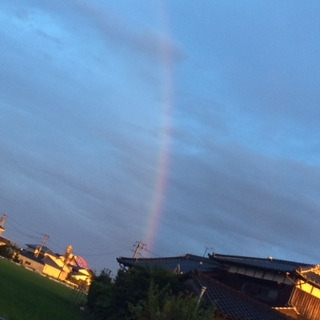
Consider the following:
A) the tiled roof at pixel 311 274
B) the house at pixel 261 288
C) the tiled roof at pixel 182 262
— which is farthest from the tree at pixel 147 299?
the tiled roof at pixel 182 262

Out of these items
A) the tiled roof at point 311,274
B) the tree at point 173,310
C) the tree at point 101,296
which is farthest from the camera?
the tiled roof at point 311,274

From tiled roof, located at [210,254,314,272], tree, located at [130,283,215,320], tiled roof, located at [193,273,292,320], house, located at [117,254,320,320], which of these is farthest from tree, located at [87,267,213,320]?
tiled roof, located at [210,254,314,272]

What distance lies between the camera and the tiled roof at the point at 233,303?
23.4 m

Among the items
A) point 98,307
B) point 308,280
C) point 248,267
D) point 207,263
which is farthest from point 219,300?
point 207,263

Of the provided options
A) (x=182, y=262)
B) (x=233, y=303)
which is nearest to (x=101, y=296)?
(x=233, y=303)

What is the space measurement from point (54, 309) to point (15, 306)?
5364 mm

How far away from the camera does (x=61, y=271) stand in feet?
364

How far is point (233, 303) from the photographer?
2455 centimetres

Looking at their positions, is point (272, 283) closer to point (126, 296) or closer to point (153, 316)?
point (126, 296)

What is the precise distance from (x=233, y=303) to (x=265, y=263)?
12.8 m

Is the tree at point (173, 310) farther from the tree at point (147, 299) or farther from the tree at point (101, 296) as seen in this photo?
the tree at point (101, 296)

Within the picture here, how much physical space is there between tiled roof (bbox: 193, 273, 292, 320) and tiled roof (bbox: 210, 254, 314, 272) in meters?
5.81

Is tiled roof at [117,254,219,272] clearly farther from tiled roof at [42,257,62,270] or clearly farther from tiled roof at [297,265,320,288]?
tiled roof at [42,257,62,270]

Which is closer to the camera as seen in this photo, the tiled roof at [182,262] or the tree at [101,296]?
the tree at [101,296]
